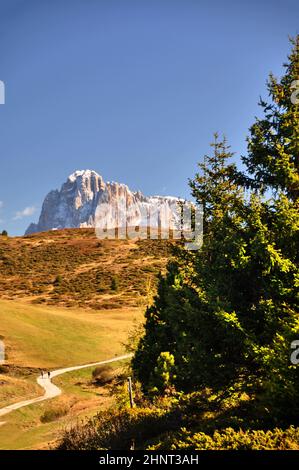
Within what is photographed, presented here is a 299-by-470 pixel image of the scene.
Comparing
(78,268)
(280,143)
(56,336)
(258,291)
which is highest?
(280,143)

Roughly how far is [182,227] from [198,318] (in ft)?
32.5

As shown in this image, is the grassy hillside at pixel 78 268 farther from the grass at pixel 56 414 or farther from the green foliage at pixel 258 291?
the green foliage at pixel 258 291

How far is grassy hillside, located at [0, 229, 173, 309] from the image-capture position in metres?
80.2

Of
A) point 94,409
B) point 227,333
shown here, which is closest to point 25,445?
point 94,409

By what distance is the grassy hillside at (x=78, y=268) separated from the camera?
80.2 m

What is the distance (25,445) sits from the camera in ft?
69.1

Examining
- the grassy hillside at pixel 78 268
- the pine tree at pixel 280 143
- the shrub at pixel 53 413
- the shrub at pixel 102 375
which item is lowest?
the shrub at pixel 102 375

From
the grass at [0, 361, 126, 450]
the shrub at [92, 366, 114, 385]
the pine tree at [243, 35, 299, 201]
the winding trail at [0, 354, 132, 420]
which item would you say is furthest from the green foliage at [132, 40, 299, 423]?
the shrub at [92, 366, 114, 385]

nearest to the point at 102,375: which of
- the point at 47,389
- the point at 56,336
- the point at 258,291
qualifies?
the point at 47,389

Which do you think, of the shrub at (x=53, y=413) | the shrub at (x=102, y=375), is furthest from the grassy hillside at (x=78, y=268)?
the shrub at (x=53, y=413)

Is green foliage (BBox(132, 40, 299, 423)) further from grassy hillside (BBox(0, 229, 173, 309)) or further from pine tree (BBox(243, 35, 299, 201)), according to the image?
grassy hillside (BBox(0, 229, 173, 309))

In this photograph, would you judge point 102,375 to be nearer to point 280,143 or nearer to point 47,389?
point 47,389

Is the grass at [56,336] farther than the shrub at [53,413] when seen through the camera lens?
Yes

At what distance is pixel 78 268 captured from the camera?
9888 cm
